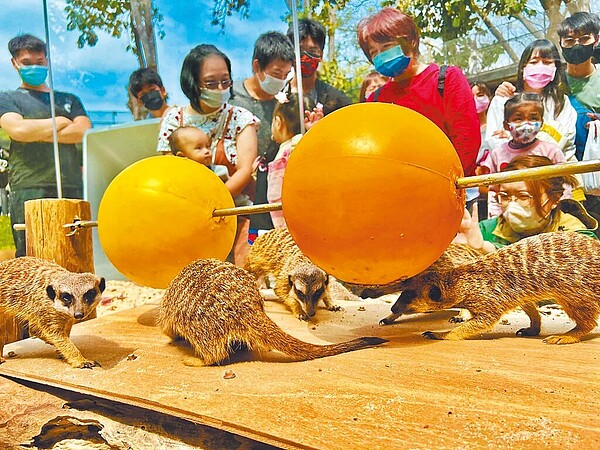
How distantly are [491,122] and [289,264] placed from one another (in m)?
1.79

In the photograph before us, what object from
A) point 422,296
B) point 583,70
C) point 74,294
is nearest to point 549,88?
point 583,70

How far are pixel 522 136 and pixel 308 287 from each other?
1917 mm

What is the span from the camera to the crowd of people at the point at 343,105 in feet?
9.73

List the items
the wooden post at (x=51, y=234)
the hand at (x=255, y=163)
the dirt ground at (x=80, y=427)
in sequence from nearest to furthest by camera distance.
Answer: the dirt ground at (x=80, y=427) < the wooden post at (x=51, y=234) < the hand at (x=255, y=163)

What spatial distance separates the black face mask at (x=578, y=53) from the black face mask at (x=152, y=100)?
3.46 meters

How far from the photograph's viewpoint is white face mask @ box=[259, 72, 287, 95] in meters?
3.80

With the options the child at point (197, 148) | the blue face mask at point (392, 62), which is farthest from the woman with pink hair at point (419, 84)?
the child at point (197, 148)

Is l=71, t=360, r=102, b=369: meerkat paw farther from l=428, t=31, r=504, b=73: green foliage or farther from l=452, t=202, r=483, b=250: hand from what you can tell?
l=428, t=31, r=504, b=73: green foliage

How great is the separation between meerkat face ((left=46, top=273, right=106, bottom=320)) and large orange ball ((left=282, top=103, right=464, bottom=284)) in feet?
2.82

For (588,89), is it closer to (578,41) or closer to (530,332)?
(578,41)

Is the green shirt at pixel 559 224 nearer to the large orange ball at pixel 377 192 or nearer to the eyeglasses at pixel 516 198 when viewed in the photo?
the eyeglasses at pixel 516 198

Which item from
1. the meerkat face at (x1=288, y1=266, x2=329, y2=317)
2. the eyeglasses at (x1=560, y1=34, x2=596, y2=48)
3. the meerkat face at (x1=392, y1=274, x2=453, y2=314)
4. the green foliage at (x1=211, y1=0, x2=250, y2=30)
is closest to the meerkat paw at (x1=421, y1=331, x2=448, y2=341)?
the meerkat face at (x1=392, y1=274, x2=453, y2=314)

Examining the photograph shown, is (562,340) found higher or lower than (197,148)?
lower

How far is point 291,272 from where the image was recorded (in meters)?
2.48
